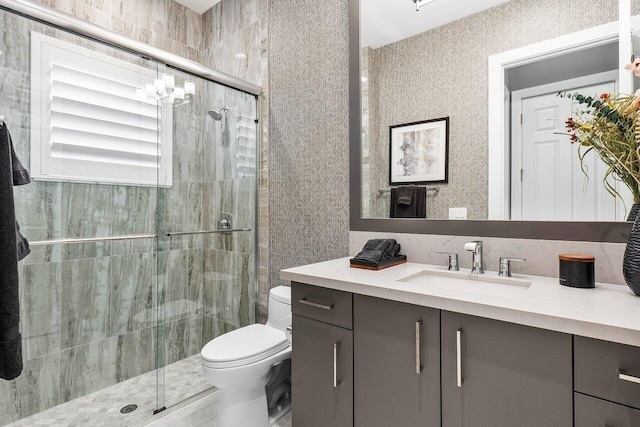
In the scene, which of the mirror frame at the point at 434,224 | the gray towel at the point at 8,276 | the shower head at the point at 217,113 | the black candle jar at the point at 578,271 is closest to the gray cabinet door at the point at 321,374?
the mirror frame at the point at 434,224

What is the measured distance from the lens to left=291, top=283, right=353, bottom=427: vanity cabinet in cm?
128

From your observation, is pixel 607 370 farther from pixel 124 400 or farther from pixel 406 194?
pixel 124 400

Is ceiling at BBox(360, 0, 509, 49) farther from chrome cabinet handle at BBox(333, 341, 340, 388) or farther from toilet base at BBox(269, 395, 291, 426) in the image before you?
toilet base at BBox(269, 395, 291, 426)

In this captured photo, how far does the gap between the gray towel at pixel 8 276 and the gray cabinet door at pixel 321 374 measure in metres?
1.02

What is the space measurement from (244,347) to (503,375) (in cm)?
115

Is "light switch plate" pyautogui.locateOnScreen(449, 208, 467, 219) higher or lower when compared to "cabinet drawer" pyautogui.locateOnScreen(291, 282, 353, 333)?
higher

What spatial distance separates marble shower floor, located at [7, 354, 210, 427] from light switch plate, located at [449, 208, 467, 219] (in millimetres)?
1741

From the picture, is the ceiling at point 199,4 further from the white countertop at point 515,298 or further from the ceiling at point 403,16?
the white countertop at point 515,298

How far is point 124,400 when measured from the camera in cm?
189

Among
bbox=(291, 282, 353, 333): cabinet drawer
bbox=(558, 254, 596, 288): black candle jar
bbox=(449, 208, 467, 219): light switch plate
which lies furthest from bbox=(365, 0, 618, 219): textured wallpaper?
bbox=(291, 282, 353, 333): cabinet drawer

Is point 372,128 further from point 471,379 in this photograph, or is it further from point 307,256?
point 471,379

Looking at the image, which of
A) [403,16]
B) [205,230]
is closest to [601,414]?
[403,16]

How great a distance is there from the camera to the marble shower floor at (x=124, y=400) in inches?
69.1

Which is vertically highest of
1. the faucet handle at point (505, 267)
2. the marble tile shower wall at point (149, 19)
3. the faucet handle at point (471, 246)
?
the marble tile shower wall at point (149, 19)
